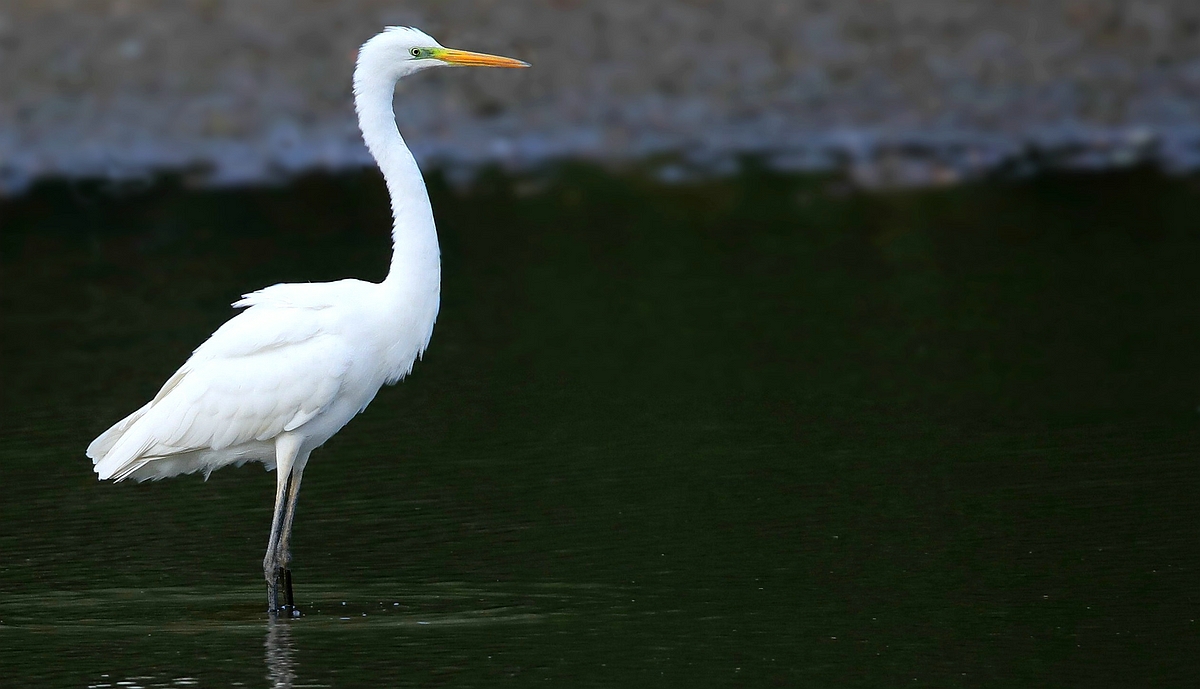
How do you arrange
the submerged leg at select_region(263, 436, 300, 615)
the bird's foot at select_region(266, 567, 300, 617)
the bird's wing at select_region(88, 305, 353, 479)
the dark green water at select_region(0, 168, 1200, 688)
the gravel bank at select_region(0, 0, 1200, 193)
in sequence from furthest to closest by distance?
the gravel bank at select_region(0, 0, 1200, 193) → the bird's wing at select_region(88, 305, 353, 479) → the submerged leg at select_region(263, 436, 300, 615) → the bird's foot at select_region(266, 567, 300, 617) → the dark green water at select_region(0, 168, 1200, 688)

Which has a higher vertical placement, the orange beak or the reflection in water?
the orange beak

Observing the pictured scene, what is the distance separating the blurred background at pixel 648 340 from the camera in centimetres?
730

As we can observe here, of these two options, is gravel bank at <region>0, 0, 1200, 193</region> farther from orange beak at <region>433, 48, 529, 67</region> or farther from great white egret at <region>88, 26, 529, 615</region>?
great white egret at <region>88, 26, 529, 615</region>

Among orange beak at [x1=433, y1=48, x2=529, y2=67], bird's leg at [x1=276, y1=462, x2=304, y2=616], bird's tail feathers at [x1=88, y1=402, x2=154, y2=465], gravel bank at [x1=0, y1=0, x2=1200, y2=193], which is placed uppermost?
→ gravel bank at [x1=0, y1=0, x2=1200, y2=193]

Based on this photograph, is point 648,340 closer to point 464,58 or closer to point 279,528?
point 464,58

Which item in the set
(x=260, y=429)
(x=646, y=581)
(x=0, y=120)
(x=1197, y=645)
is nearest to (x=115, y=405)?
(x=260, y=429)

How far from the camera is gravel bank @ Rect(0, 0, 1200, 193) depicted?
22906mm

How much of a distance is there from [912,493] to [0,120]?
745 inches

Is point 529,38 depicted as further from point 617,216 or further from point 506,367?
point 506,367

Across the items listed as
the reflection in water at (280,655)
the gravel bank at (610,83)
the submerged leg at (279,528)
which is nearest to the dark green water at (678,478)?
the reflection in water at (280,655)

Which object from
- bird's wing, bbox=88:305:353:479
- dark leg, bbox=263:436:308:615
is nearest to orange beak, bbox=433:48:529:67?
bird's wing, bbox=88:305:353:479

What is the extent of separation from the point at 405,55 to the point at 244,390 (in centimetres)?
173

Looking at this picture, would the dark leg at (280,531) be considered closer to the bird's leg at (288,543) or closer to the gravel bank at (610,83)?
the bird's leg at (288,543)

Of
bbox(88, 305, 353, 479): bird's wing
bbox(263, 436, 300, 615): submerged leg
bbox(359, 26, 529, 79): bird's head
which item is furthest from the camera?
bbox(359, 26, 529, 79): bird's head
